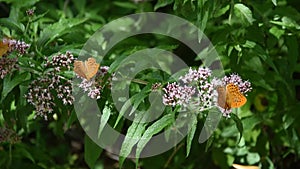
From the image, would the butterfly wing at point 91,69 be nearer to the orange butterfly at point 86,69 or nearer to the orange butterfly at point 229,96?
the orange butterfly at point 86,69

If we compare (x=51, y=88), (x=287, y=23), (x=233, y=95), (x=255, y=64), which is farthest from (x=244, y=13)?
(x=51, y=88)

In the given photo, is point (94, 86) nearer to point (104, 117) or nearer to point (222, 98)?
point (104, 117)

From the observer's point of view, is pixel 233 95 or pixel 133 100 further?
pixel 133 100

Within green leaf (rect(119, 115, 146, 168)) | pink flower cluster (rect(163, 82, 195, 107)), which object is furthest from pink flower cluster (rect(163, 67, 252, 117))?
green leaf (rect(119, 115, 146, 168))

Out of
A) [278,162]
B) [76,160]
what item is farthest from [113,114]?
[76,160]

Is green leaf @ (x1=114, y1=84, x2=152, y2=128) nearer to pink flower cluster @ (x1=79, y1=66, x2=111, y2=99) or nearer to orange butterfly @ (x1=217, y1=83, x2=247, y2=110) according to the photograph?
pink flower cluster @ (x1=79, y1=66, x2=111, y2=99)

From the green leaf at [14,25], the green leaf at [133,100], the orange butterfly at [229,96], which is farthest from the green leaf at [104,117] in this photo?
the green leaf at [14,25]

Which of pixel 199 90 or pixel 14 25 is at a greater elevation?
pixel 14 25
